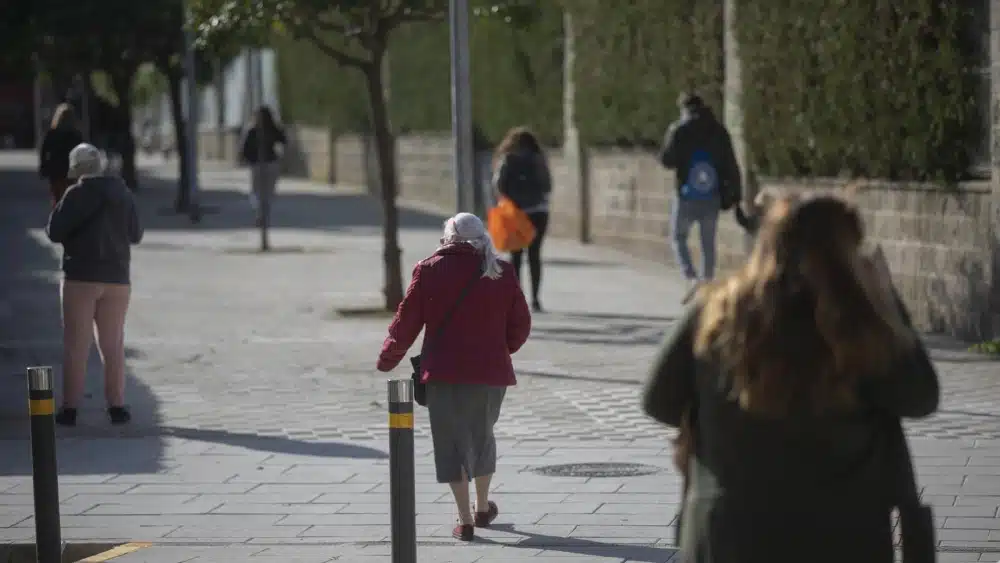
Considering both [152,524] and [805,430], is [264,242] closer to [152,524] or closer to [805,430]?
[152,524]

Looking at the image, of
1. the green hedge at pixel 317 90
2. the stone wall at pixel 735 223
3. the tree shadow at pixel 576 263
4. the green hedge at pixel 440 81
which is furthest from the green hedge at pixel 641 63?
the green hedge at pixel 317 90

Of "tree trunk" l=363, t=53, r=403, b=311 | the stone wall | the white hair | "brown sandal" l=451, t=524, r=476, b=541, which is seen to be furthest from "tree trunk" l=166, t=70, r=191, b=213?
"brown sandal" l=451, t=524, r=476, b=541

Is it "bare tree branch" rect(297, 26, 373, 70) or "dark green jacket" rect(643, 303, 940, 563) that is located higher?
"bare tree branch" rect(297, 26, 373, 70)

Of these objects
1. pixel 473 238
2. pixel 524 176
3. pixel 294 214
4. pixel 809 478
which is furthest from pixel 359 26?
pixel 294 214

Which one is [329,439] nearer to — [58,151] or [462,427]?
[462,427]

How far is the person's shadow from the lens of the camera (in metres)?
7.59

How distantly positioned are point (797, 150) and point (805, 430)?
13.3 m

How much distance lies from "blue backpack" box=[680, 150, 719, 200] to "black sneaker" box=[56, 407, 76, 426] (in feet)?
22.8

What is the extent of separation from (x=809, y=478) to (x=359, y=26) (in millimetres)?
13419

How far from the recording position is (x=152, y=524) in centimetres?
847

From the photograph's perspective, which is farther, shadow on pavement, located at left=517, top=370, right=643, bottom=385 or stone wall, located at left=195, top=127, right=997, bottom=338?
stone wall, located at left=195, top=127, right=997, bottom=338

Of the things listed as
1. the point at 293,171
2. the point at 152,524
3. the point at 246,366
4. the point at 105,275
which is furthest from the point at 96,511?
the point at 293,171

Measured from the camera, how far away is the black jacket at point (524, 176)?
56.4ft

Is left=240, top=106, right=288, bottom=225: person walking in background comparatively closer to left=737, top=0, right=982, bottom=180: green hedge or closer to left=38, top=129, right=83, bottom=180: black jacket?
left=38, top=129, right=83, bottom=180: black jacket
